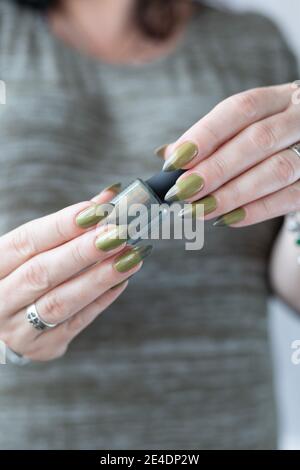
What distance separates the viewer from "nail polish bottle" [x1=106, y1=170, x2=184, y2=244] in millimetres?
271

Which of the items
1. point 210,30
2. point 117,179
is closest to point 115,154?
point 117,179

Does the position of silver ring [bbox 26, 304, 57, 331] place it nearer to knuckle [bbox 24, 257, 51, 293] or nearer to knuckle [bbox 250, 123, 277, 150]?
knuckle [bbox 24, 257, 51, 293]

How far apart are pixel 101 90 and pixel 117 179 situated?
0.10 meters

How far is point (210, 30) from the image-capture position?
0.50 m

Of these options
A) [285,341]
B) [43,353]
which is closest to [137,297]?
[43,353]

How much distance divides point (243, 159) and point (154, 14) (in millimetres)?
302

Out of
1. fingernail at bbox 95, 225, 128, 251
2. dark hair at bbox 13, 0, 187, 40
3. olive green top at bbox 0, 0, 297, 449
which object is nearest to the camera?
fingernail at bbox 95, 225, 128, 251

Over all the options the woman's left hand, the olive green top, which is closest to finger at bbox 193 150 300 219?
the woman's left hand

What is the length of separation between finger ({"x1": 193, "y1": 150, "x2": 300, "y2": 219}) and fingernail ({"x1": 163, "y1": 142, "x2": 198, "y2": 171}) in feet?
0.07

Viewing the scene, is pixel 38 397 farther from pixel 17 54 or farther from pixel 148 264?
pixel 17 54

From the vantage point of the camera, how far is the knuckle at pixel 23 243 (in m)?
0.29

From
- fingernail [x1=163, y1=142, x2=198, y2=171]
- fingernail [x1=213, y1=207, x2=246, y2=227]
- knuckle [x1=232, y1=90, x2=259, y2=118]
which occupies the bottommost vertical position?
fingernail [x1=213, y1=207, x2=246, y2=227]

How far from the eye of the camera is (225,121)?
28cm

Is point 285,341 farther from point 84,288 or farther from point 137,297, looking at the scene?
point 84,288
